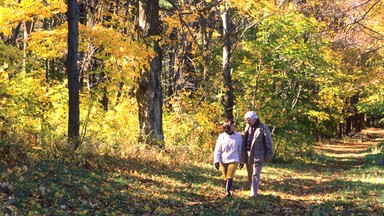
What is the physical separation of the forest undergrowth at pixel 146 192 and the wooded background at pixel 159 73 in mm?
917

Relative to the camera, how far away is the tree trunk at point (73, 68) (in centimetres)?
1101

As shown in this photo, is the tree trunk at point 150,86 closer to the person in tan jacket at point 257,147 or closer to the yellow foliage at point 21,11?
the yellow foliage at point 21,11

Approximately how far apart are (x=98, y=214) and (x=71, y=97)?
17.3 feet

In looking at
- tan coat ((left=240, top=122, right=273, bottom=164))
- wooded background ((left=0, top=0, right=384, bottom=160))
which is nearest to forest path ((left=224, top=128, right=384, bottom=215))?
tan coat ((left=240, top=122, right=273, bottom=164))

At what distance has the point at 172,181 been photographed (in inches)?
428

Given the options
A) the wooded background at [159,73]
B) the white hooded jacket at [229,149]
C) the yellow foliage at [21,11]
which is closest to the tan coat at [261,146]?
the white hooded jacket at [229,149]

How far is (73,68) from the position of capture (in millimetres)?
11289

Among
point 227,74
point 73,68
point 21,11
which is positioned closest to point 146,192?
point 73,68

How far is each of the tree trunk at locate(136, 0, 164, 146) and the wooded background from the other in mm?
34

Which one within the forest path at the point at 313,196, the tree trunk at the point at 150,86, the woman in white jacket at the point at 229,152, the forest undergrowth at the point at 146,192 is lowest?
the forest path at the point at 313,196

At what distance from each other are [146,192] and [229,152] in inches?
83.1

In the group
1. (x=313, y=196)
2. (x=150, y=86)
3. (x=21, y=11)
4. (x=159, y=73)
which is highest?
(x=21, y=11)

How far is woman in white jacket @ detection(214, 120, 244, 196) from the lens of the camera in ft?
32.1

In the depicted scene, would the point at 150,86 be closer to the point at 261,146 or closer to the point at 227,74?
the point at 261,146
